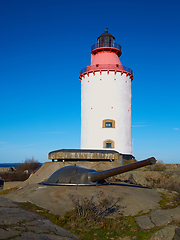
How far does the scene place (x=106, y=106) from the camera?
86.7 feet

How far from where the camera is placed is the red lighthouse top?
2709cm

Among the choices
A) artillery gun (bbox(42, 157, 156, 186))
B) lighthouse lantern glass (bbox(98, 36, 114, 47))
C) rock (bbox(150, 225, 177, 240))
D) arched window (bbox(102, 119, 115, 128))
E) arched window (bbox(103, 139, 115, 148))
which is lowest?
rock (bbox(150, 225, 177, 240))

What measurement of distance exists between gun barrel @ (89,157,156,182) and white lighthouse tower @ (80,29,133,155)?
17.5m

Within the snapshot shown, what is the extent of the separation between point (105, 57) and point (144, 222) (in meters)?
24.2

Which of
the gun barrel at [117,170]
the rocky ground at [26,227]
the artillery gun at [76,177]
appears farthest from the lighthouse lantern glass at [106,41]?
the rocky ground at [26,227]

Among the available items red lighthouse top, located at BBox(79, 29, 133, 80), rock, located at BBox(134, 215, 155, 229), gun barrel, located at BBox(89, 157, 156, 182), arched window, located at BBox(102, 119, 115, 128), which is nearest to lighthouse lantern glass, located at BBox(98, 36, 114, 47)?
red lighthouse top, located at BBox(79, 29, 133, 80)

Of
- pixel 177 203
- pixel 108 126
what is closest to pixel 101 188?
pixel 177 203

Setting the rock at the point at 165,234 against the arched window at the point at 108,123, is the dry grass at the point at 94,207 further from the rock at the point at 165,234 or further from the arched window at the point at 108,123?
the arched window at the point at 108,123

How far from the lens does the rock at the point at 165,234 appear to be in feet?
18.1

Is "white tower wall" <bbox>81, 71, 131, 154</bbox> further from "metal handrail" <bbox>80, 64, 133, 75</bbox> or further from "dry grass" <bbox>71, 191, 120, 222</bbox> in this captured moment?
"dry grass" <bbox>71, 191, 120, 222</bbox>

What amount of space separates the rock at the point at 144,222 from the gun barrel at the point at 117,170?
1500 millimetres

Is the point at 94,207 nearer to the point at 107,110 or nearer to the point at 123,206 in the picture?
the point at 123,206

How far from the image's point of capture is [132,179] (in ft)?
44.0

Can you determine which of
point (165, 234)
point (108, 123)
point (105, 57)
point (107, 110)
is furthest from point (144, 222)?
point (105, 57)
